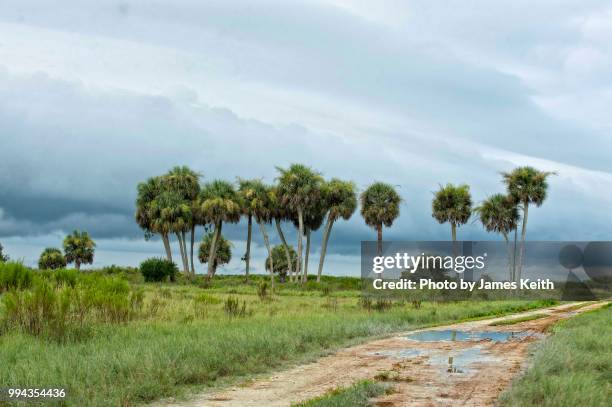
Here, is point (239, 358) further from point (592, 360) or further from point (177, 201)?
point (177, 201)

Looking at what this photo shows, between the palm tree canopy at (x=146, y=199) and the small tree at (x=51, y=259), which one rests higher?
the palm tree canopy at (x=146, y=199)

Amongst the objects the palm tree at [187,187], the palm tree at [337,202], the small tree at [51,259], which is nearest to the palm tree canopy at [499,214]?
the palm tree at [337,202]

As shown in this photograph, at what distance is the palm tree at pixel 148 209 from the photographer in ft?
224

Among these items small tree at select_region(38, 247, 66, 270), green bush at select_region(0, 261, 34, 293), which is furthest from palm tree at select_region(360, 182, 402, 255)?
green bush at select_region(0, 261, 34, 293)

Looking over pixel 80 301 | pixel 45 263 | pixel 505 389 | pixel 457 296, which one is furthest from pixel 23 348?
pixel 45 263

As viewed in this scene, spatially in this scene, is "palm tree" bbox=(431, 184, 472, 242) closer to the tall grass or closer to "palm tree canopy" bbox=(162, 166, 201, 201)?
"palm tree canopy" bbox=(162, 166, 201, 201)

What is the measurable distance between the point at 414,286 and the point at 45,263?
51083 mm

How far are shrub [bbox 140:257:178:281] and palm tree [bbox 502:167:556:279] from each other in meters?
36.0

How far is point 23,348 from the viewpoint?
13.5 metres

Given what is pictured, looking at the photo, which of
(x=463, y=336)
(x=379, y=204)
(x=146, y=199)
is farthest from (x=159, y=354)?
(x=146, y=199)

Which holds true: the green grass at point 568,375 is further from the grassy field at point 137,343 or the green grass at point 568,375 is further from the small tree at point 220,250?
the small tree at point 220,250

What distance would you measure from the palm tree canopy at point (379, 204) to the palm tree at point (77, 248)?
121 ft

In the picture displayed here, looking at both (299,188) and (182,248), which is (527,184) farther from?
(182,248)

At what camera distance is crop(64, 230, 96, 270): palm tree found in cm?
7962
